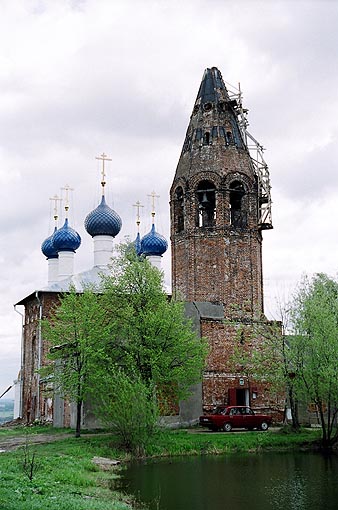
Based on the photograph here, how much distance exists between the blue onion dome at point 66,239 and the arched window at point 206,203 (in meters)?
10.3

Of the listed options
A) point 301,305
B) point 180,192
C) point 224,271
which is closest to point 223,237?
point 224,271

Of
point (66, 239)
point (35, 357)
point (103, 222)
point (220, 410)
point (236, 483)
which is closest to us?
point (236, 483)

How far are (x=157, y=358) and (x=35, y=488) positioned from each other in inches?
414

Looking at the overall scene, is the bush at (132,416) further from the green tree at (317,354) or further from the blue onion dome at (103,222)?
the blue onion dome at (103,222)

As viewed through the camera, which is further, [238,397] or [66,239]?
[66,239]

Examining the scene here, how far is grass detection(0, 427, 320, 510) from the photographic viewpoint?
1238 centimetres

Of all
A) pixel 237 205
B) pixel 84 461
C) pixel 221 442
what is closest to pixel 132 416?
pixel 84 461

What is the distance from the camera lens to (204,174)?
3127 centimetres

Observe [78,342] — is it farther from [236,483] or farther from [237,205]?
[237,205]

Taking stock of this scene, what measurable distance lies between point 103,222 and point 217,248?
984 centimetres

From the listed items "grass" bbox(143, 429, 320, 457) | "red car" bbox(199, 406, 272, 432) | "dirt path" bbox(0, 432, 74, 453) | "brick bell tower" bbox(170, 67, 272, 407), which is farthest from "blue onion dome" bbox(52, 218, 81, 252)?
"grass" bbox(143, 429, 320, 457)

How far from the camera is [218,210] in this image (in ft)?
101

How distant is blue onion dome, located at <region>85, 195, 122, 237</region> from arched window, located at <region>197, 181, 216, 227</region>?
7998 mm

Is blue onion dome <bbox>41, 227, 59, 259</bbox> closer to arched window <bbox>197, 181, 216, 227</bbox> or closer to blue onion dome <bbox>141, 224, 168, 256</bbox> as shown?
blue onion dome <bbox>141, 224, 168, 256</bbox>
